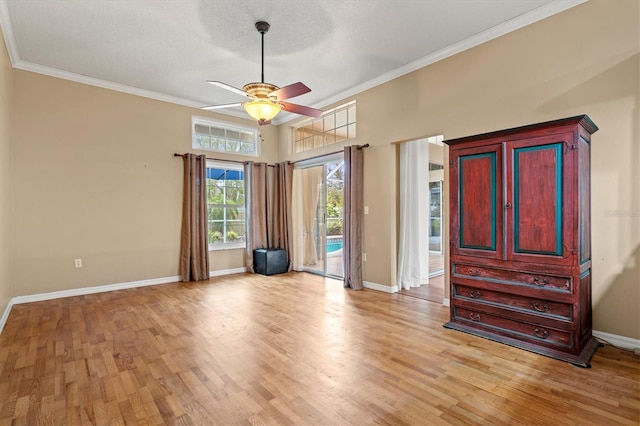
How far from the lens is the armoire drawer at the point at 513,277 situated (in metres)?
2.61

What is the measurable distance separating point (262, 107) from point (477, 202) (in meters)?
2.30

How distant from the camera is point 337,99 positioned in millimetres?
5465

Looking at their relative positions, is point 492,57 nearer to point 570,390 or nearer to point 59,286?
point 570,390

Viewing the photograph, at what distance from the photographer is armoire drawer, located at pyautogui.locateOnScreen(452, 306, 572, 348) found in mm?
2607

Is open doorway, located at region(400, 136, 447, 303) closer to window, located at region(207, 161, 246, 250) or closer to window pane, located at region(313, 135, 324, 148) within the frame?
window pane, located at region(313, 135, 324, 148)

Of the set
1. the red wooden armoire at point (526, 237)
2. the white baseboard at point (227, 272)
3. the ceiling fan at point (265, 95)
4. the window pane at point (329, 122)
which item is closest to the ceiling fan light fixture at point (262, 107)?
the ceiling fan at point (265, 95)

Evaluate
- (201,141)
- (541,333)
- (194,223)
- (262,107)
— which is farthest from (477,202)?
(201,141)

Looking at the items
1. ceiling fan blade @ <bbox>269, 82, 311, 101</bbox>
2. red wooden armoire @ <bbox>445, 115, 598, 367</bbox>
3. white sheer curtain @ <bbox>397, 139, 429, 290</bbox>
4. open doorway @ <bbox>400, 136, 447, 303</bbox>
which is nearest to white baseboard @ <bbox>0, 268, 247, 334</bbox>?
white sheer curtain @ <bbox>397, 139, 429, 290</bbox>

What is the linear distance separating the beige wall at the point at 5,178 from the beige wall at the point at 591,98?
495 cm

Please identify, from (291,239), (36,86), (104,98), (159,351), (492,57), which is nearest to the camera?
(159,351)

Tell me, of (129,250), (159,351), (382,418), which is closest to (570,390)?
(382,418)

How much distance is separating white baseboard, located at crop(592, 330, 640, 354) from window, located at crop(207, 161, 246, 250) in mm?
5426

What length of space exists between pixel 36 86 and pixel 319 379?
532 cm

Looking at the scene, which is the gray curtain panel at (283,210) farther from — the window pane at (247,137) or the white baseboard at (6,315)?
the white baseboard at (6,315)
